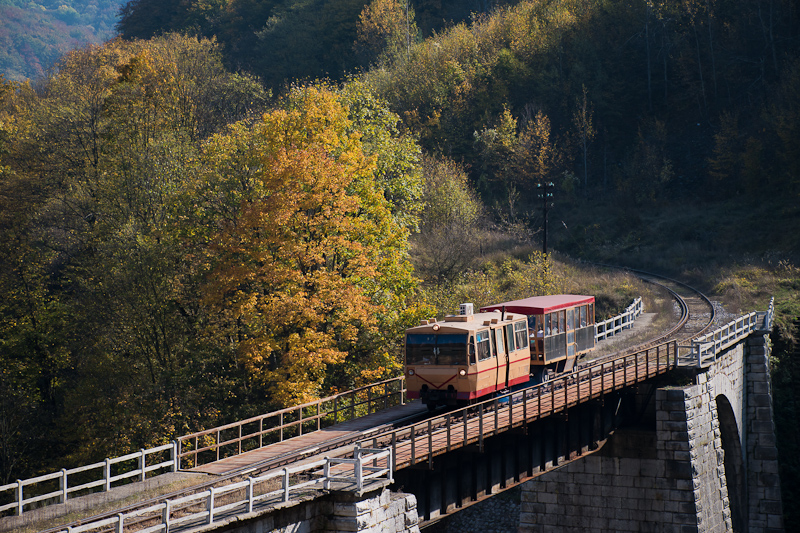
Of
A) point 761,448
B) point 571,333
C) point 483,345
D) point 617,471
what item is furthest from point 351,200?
point 761,448

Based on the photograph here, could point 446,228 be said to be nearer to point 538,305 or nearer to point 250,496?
point 538,305

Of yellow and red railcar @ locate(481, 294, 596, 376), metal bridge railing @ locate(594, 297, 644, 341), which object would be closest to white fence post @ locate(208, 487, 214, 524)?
yellow and red railcar @ locate(481, 294, 596, 376)

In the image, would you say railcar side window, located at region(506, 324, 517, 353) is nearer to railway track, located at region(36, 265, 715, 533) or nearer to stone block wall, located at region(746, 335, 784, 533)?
railway track, located at region(36, 265, 715, 533)

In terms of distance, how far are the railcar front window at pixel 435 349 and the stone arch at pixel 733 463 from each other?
768 inches

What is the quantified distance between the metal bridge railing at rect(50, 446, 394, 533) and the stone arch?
24782 mm

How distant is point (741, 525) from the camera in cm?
3700

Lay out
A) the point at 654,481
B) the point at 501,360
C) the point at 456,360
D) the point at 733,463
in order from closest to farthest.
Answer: the point at 456,360, the point at 501,360, the point at 654,481, the point at 733,463

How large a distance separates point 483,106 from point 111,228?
52.8 m

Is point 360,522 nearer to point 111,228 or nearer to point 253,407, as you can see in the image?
point 253,407

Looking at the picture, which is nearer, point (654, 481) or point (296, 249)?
point (654, 481)

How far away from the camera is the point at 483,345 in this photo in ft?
77.6

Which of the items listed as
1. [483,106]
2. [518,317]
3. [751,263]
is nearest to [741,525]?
[518,317]

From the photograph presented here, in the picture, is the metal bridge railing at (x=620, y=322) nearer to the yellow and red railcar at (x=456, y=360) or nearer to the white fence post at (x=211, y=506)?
the yellow and red railcar at (x=456, y=360)

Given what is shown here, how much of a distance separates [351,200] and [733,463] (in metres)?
22.5
